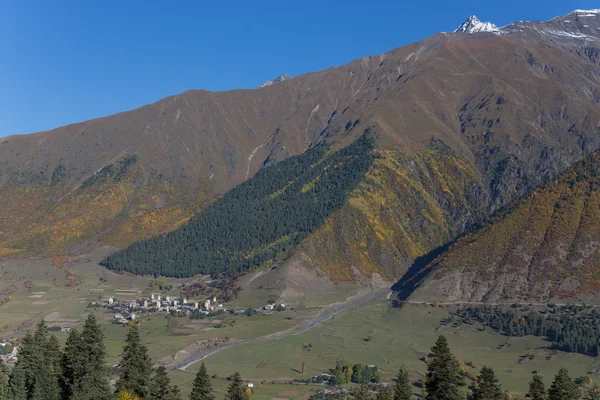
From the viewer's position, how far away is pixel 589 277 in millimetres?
196375

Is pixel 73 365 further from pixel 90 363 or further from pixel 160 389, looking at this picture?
pixel 160 389

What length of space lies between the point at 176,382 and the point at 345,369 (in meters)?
35.7

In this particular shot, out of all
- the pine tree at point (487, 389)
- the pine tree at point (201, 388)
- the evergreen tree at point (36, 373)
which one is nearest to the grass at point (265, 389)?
the evergreen tree at point (36, 373)

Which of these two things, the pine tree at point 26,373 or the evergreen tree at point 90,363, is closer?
the evergreen tree at point 90,363

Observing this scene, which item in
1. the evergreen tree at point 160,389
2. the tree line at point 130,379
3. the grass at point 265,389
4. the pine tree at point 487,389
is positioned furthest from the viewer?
the grass at point 265,389

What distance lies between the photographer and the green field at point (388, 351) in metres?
146

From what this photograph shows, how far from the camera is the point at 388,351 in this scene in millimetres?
162625

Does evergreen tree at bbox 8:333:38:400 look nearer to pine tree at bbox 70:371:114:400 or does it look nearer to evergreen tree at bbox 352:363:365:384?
pine tree at bbox 70:371:114:400

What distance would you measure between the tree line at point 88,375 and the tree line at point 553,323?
11843cm

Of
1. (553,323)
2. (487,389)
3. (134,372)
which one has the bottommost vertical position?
(553,323)

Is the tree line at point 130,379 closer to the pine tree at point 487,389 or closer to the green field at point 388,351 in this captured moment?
the pine tree at point 487,389

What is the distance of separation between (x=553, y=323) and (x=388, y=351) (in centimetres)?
4677

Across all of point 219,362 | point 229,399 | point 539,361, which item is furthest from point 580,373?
point 229,399

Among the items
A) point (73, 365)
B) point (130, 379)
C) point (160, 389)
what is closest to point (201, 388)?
point (160, 389)
